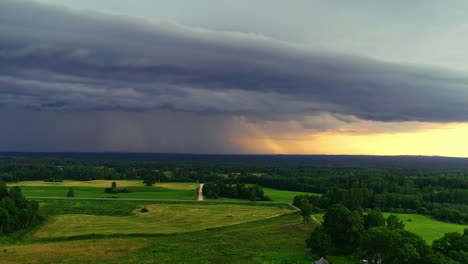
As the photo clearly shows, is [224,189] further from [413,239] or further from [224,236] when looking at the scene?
[413,239]

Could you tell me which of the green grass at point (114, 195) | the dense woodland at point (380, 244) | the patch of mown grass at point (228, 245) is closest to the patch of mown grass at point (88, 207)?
the green grass at point (114, 195)

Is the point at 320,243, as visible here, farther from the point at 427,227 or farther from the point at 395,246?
the point at 427,227

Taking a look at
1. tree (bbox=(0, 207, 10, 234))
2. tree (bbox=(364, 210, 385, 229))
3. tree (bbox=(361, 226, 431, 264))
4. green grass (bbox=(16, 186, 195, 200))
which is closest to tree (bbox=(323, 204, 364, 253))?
tree (bbox=(364, 210, 385, 229))

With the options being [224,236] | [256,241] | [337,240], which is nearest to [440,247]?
[337,240]

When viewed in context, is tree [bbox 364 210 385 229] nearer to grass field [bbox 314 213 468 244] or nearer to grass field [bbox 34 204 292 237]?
grass field [bbox 314 213 468 244]

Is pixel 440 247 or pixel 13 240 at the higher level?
pixel 440 247

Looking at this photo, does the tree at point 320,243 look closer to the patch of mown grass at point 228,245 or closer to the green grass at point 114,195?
the patch of mown grass at point 228,245
